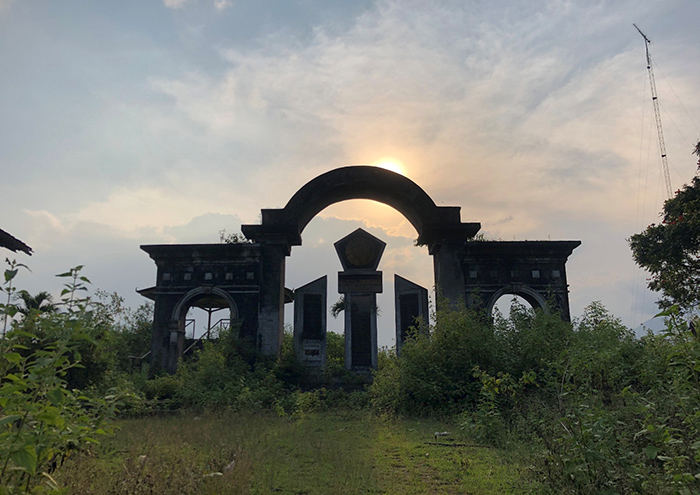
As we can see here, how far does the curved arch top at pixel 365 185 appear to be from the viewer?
17594mm

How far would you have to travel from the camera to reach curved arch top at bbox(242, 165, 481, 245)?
57.7 ft

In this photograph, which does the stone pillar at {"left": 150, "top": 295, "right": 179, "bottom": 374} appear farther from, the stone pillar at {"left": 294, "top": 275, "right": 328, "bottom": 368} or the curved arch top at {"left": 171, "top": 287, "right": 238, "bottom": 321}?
the stone pillar at {"left": 294, "top": 275, "right": 328, "bottom": 368}

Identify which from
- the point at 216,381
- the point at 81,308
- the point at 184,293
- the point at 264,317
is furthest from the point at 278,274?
the point at 81,308

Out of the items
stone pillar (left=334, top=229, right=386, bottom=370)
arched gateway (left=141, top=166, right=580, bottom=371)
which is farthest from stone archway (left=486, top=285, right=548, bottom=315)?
stone pillar (left=334, top=229, right=386, bottom=370)

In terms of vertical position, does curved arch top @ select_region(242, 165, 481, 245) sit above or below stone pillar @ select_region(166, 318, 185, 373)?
above

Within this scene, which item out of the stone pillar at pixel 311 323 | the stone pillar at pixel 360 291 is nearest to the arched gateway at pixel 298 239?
the stone pillar at pixel 311 323

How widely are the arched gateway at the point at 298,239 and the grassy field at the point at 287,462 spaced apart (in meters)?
8.17

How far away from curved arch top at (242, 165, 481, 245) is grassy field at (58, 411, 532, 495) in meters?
9.02

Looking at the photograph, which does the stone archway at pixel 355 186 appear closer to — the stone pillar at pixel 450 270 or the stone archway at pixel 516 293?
the stone pillar at pixel 450 270

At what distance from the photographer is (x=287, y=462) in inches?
259

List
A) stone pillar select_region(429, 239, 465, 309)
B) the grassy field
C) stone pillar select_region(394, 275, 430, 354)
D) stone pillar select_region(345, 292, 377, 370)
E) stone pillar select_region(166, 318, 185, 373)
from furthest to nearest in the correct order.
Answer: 1. stone pillar select_region(429, 239, 465, 309)
2. stone pillar select_region(166, 318, 185, 373)
3. stone pillar select_region(394, 275, 430, 354)
4. stone pillar select_region(345, 292, 377, 370)
5. the grassy field

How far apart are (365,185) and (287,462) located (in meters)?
12.8

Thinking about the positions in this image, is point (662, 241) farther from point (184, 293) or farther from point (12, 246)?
point (12, 246)

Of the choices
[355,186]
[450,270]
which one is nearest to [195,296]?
[355,186]
